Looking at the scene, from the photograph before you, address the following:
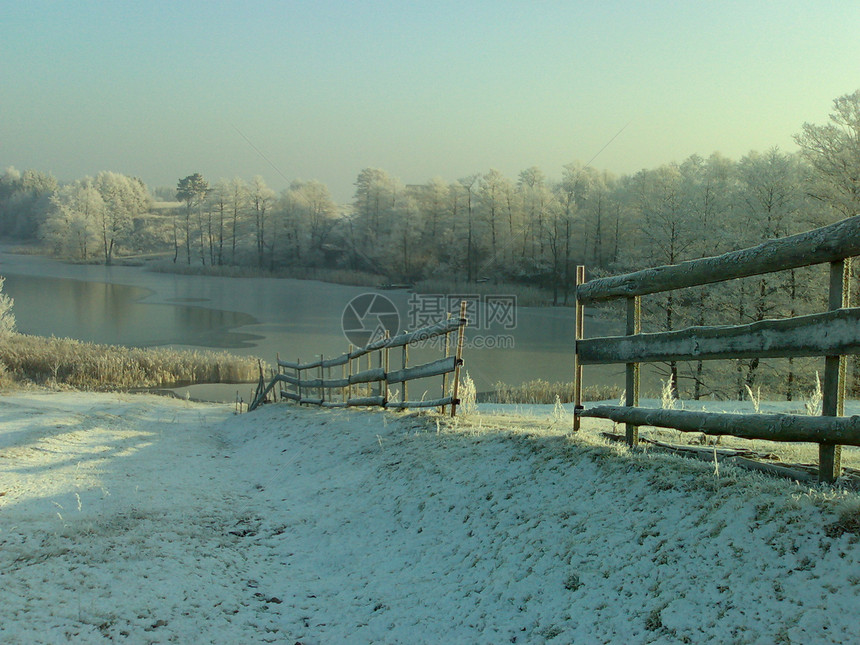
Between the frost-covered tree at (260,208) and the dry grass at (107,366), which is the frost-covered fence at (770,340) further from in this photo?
the frost-covered tree at (260,208)

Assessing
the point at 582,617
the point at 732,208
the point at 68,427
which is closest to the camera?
the point at 582,617

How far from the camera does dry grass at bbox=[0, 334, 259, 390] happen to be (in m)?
22.2

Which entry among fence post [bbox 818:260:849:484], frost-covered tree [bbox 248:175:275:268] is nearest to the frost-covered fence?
fence post [bbox 818:260:849:484]

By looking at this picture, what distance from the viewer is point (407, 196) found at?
6719cm

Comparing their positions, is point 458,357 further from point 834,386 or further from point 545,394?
point 545,394

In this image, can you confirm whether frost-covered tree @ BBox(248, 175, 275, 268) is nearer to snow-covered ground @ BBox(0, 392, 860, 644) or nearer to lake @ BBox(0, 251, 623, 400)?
lake @ BBox(0, 251, 623, 400)

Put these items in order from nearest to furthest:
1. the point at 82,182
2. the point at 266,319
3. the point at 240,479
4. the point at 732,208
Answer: the point at 240,479 < the point at 732,208 < the point at 266,319 < the point at 82,182

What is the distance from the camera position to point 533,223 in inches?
2234

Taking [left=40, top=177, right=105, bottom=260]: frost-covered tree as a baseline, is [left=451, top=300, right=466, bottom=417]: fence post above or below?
below

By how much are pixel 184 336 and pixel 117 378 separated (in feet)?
46.6

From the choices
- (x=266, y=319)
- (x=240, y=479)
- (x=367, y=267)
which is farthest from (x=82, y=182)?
(x=240, y=479)

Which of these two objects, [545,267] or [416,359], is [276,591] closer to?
[416,359]

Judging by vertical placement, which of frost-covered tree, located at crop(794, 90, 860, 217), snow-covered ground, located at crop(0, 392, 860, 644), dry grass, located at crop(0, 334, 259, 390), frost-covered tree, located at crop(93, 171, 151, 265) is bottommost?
dry grass, located at crop(0, 334, 259, 390)

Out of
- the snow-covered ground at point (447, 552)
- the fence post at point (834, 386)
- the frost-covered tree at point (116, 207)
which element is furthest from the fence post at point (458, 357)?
the frost-covered tree at point (116, 207)
